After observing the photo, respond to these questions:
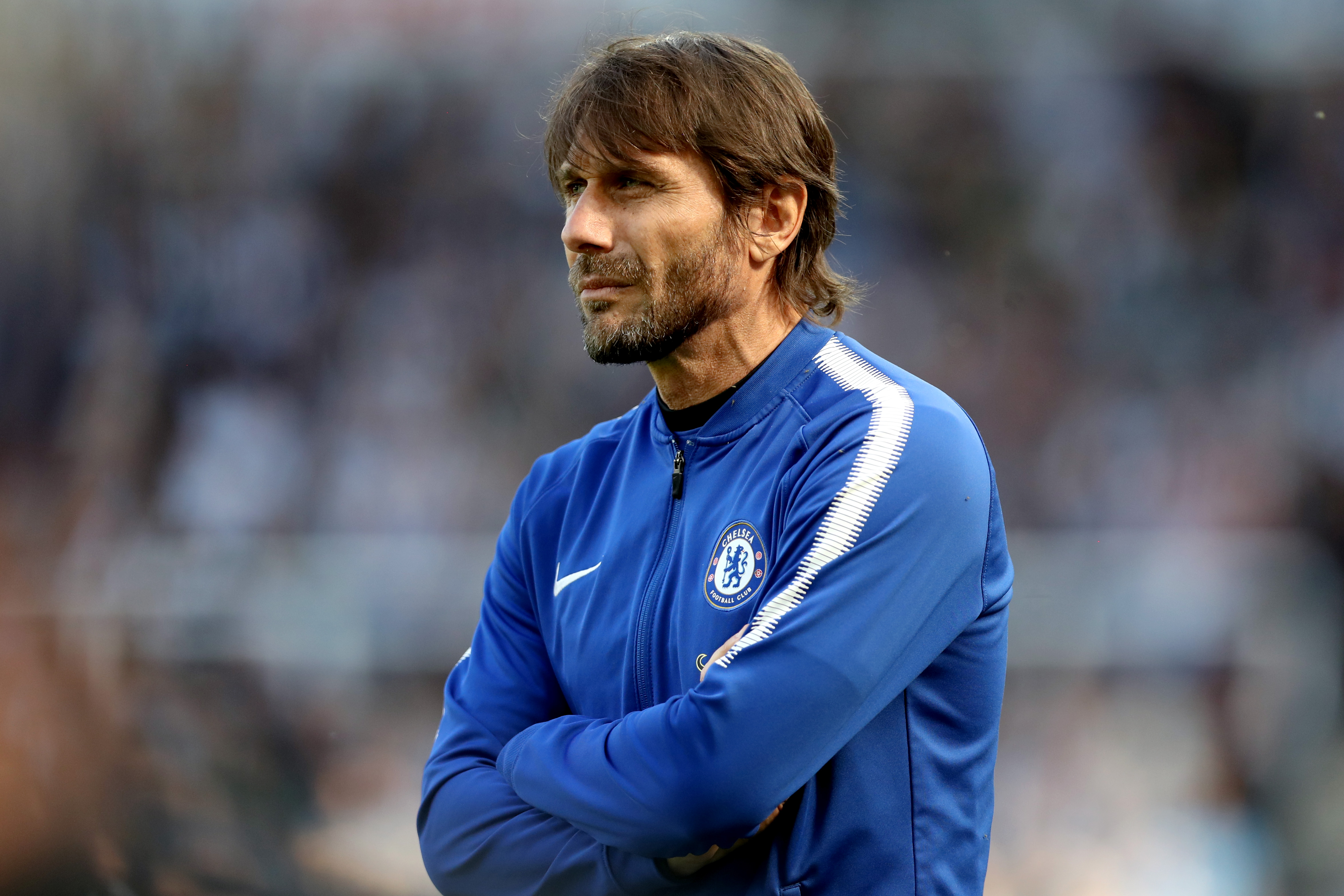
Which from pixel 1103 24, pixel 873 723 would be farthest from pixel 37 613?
pixel 1103 24

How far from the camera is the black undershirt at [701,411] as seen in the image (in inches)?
69.7

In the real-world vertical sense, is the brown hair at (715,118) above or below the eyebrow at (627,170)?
above

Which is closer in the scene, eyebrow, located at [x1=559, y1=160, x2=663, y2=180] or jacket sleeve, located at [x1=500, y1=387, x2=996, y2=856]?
jacket sleeve, located at [x1=500, y1=387, x2=996, y2=856]

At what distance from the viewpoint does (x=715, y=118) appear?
179cm

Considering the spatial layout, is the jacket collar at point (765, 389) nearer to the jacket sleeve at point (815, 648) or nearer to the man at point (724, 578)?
the man at point (724, 578)

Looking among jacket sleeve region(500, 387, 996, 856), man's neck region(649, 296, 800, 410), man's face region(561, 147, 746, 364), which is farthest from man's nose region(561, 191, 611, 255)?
jacket sleeve region(500, 387, 996, 856)

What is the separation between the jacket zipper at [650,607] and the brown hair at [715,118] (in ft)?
1.31

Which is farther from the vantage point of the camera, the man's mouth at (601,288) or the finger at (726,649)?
the man's mouth at (601,288)

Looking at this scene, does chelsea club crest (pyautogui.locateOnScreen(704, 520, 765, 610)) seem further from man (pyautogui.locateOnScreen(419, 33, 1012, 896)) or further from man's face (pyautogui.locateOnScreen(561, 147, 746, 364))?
man's face (pyautogui.locateOnScreen(561, 147, 746, 364))

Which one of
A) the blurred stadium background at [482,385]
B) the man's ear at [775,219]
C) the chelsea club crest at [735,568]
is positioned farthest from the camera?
the blurred stadium background at [482,385]

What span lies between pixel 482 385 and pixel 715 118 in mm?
2237

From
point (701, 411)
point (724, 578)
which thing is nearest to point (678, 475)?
point (701, 411)

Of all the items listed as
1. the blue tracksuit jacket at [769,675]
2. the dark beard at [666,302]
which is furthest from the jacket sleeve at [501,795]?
the dark beard at [666,302]

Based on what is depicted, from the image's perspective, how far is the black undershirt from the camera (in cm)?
177
